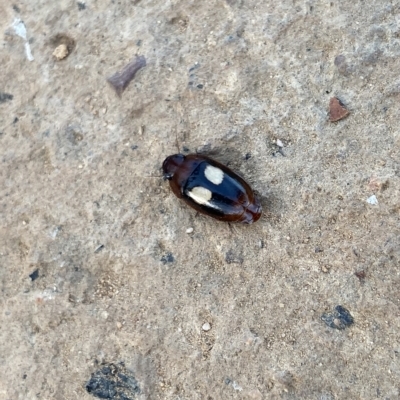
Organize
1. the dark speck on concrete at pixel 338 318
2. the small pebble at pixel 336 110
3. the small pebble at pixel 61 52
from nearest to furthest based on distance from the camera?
the dark speck on concrete at pixel 338 318 < the small pebble at pixel 336 110 < the small pebble at pixel 61 52

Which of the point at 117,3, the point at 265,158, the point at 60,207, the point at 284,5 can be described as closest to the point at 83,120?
the point at 60,207

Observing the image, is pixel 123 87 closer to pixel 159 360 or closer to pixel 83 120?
pixel 83 120

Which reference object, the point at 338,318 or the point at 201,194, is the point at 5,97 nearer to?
the point at 201,194

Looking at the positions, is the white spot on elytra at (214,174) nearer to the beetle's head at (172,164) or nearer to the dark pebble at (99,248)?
the beetle's head at (172,164)

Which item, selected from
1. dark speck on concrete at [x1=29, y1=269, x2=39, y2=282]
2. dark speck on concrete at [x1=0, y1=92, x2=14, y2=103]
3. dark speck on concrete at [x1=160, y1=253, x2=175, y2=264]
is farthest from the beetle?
dark speck on concrete at [x1=0, y1=92, x2=14, y2=103]

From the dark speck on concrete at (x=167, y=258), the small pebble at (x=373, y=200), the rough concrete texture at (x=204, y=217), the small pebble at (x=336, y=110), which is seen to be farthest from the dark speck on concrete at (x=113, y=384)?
the small pebble at (x=336, y=110)

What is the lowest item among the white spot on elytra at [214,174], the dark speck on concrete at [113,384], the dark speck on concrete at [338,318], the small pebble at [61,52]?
the dark speck on concrete at [338,318]
